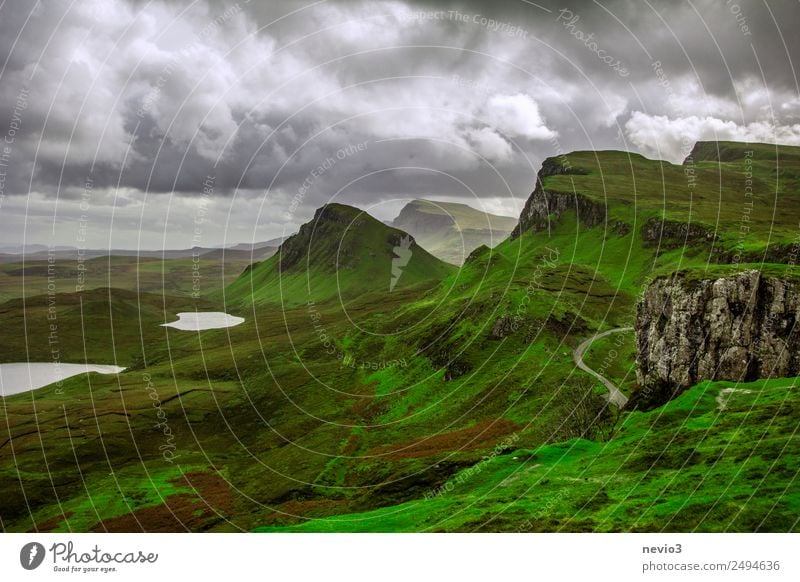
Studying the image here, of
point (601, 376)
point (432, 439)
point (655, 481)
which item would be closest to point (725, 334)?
point (601, 376)

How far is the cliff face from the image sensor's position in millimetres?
64062

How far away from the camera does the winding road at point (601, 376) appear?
277 ft

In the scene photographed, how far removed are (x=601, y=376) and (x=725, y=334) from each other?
1486 inches

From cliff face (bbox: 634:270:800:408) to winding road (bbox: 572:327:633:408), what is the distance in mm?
9697

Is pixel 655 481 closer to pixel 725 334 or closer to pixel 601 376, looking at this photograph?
pixel 725 334

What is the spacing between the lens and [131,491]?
89562 mm

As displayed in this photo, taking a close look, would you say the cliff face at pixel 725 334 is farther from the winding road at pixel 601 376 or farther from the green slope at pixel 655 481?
the green slope at pixel 655 481

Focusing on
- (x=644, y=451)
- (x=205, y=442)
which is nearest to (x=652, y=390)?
(x=644, y=451)

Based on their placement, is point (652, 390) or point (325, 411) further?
point (325, 411)

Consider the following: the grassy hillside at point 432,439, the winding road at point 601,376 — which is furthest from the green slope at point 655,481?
the winding road at point 601,376

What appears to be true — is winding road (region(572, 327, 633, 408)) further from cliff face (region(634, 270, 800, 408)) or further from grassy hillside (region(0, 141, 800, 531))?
cliff face (region(634, 270, 800, 408))

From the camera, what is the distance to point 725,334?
220ft
